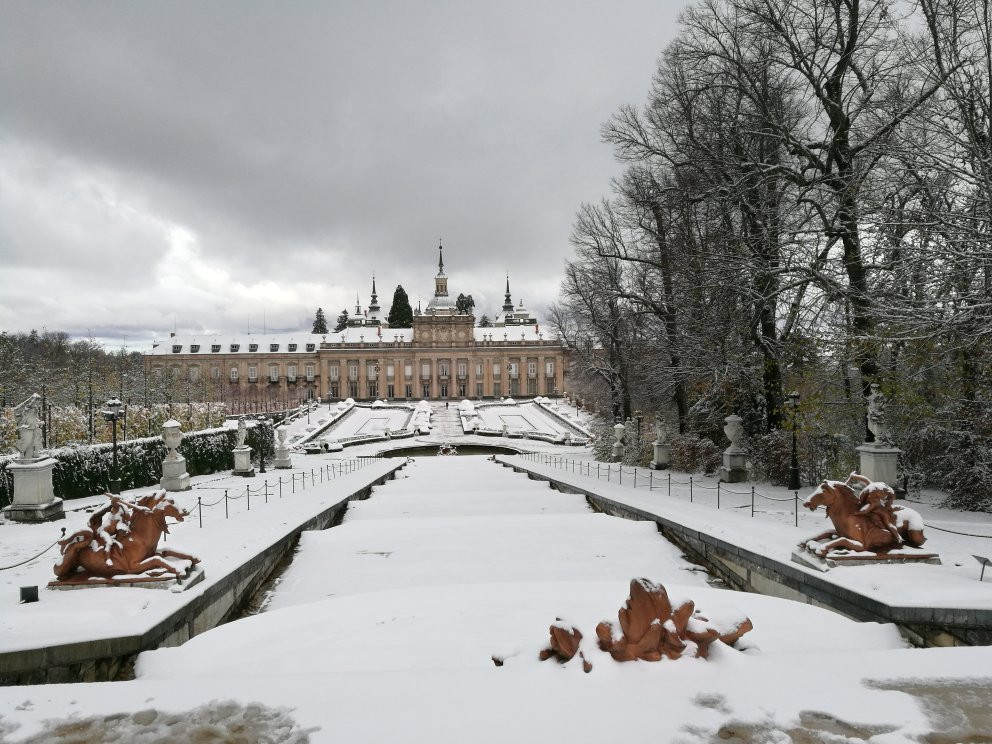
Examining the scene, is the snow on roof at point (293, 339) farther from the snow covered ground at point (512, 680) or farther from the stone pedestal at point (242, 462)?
the snow covered ground at point (512, 680)

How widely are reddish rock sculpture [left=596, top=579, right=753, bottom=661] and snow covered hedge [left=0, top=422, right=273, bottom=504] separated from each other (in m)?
13.2

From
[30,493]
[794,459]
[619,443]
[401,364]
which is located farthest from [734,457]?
[401,364]

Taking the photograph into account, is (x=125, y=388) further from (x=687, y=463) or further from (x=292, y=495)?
(x=687, y=463)

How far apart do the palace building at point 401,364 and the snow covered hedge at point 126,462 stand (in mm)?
59651

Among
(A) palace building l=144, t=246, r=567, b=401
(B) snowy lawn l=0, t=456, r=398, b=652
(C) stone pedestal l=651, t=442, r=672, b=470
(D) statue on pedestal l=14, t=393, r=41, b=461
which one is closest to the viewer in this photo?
(B) snowy lawn l=0, t=456, r=398, b=652

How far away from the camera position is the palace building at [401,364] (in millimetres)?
80312

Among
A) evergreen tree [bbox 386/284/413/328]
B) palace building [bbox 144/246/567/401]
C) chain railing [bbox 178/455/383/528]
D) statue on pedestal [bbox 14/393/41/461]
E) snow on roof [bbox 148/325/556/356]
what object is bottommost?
chain railing [bbox 178/455/383/528]

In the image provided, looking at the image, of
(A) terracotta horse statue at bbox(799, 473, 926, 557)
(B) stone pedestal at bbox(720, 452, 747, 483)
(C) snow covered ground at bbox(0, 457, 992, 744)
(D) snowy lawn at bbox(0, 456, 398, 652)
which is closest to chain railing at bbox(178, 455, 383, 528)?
(D) snowy lawn at bbox(0, 456, 398, 652)

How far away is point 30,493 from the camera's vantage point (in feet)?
34.5

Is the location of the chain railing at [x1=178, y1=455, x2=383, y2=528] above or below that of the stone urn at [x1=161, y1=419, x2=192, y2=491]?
below

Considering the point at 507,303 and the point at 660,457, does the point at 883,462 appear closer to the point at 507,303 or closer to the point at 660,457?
the point at 660,457

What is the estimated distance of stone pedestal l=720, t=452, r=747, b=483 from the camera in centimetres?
1425

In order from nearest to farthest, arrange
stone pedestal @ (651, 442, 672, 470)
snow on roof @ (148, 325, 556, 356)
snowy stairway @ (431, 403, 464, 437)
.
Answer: stone pedestal @ (651, 442, 672, 470) < snowy stairway @ (431, 403, 464, 437) < snow on roof @ (148, 325, 556, 356)

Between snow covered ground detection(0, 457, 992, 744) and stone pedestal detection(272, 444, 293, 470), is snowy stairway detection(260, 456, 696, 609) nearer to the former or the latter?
snow covered ground detection(0, 457, 992, 744)
